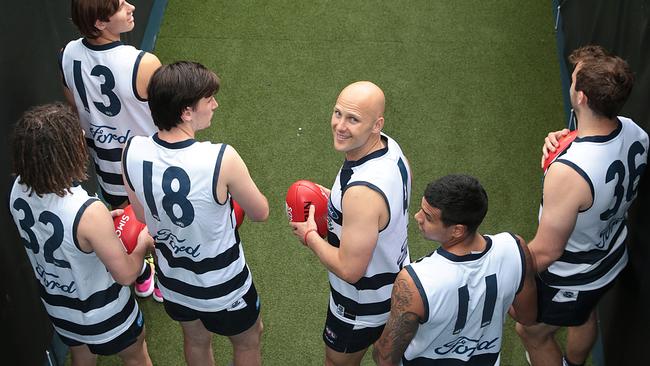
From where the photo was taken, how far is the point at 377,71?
6168mm

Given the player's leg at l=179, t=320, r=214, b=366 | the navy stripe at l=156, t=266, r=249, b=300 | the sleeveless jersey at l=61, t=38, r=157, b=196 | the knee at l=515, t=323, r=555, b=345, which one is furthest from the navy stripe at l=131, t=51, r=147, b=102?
the knee at l=515, t=323, r=555, b=345

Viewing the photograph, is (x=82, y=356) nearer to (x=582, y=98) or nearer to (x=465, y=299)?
(x=465, y=299)

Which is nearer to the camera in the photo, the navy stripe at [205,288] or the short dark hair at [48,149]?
the short dark hair at [48,149]

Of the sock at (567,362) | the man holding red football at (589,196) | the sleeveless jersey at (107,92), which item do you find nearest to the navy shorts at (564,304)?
the man holding red football at (589,196)

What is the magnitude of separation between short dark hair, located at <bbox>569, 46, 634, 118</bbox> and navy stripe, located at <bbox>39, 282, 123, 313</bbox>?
2.18 metres

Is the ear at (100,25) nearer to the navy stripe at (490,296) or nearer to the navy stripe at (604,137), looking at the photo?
the navy stripe at (490,296)

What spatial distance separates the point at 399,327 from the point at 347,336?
24.2 inches

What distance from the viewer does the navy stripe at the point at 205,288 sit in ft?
11.4

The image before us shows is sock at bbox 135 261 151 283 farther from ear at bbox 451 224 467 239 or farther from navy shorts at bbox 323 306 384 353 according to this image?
ear at bbox 451 224 467 239

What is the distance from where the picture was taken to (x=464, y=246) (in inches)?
118

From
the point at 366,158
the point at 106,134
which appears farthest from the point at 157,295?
the point at 366,158

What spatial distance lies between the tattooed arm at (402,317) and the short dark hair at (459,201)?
Result: 271 millimetres

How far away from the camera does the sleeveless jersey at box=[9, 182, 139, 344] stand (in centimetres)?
312

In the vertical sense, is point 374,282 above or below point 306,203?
below
